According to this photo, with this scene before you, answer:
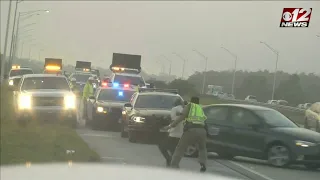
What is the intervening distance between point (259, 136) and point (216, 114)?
38.5 inches

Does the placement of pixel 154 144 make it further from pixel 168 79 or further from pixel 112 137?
pixel 112 137

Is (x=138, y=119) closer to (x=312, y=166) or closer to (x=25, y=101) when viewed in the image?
(x=25, y=101)

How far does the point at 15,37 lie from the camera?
3747 centimetres

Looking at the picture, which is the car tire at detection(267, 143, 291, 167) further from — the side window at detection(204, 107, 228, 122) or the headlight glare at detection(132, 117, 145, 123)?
the headlight glare at detection(132, 117, 145, 123)

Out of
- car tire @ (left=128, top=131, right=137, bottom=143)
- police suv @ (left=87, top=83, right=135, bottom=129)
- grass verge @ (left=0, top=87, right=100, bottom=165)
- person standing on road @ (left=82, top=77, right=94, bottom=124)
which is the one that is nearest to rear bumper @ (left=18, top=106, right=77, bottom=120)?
grass verge @ (left=0, top=87, right=100, bottom=165)

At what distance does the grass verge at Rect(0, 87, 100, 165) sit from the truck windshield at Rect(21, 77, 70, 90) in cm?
123

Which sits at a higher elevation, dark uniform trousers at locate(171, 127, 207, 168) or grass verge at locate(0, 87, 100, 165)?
dark uniform trousers at locate(171, 127, 207, 168)

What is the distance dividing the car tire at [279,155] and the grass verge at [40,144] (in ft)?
12.5

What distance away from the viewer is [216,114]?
35.1 ft

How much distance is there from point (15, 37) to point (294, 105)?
30.4 m

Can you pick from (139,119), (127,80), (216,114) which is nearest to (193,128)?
(216,114)

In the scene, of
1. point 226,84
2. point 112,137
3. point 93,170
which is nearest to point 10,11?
point 112,137

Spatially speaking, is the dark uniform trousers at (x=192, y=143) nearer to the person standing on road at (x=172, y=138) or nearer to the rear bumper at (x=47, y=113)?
the person standing on road at (x=172, y=138)

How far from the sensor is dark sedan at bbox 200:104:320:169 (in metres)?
9.37
